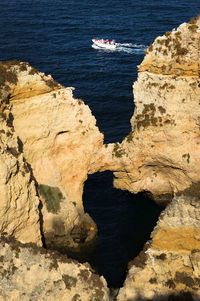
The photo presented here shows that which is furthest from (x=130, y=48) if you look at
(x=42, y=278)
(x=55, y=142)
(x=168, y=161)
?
(x=42, y=278)

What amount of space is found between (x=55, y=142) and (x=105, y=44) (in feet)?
187

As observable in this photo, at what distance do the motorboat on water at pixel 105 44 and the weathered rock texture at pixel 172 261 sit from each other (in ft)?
218

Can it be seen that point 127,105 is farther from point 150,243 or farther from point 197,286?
point 197,286

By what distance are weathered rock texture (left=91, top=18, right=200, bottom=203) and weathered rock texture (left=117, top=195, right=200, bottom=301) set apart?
11.6 metres

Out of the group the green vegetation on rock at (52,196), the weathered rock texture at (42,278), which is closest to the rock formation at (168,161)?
the weathered rock texture at (42,278)

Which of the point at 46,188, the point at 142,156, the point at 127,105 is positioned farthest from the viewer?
the point at 127,105

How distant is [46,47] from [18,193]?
65.4 m

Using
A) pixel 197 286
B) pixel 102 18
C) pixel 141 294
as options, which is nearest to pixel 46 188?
pixel 141 294

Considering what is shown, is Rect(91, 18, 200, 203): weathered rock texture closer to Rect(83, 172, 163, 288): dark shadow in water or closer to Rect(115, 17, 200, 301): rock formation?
Rect(115, 17, 200, 301): rock formation

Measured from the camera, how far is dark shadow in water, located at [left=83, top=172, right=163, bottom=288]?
144ft

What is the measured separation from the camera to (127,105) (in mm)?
71750

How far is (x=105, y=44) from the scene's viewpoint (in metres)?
94.8

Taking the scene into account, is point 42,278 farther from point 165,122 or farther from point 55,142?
point 165,122

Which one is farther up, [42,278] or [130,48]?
[130,48]
